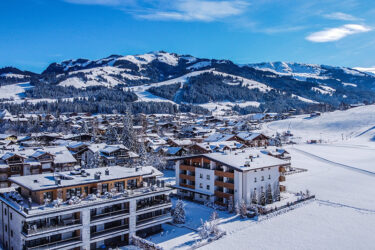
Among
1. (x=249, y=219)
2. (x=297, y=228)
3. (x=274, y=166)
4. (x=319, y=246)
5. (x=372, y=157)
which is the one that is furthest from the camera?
(x=372, y=157)

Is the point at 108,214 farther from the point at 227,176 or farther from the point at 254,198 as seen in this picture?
the point at 254,198

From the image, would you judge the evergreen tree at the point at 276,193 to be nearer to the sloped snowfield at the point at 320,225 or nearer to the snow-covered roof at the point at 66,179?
the sloped snowfield at the point at 320,225

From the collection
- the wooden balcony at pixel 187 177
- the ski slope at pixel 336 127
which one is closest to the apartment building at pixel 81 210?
the wooden balcony at pixel 187 177

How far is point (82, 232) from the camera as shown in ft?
78.4

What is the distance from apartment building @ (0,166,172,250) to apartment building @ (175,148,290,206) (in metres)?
9.84

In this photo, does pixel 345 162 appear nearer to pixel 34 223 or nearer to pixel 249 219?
pixel 249 219

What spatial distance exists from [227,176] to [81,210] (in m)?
18.9

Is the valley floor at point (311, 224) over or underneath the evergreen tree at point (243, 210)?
underneath

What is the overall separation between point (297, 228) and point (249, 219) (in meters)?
4.98

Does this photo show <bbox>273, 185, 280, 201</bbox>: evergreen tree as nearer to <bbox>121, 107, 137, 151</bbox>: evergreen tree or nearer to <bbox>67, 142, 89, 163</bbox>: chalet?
<bbox>121, 107, 137, 151</bbox>: evergreen tree

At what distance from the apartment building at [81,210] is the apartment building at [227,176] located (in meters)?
9.84

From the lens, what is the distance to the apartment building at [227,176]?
36.4m

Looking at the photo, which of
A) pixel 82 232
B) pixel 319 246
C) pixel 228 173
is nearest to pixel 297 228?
pixel 319 246

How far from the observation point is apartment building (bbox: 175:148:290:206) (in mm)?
36438
